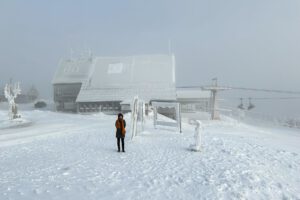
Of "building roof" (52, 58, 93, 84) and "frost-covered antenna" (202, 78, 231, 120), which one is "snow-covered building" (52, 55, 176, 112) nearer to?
"building roof" (52, 58, 93, 84)

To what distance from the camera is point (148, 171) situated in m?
8.68

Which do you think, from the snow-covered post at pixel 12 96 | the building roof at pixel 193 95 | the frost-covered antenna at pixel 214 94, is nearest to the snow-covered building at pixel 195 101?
the building roof at pixel 193 95

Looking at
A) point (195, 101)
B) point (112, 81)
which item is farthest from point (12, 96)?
point (195, 101)

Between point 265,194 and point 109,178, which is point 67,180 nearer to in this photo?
point 109,178

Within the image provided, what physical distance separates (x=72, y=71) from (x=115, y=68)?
343 inches

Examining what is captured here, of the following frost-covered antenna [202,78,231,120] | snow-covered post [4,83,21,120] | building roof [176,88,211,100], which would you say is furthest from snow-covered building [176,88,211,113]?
snow-covered post [4,83,21,120]

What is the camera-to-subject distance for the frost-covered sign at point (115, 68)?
44.8 m

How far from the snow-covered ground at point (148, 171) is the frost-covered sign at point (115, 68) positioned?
105 ft

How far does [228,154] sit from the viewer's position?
1103 centimetres

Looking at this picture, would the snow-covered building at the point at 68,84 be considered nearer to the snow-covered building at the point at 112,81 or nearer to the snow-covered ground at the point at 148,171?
the snow-covered building at the point at 112,81

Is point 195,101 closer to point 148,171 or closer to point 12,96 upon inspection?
point 12,96

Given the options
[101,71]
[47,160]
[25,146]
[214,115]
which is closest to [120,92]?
[101,71]

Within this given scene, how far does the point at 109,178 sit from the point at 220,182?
10.6ft

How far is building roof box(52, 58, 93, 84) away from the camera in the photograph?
153ft
